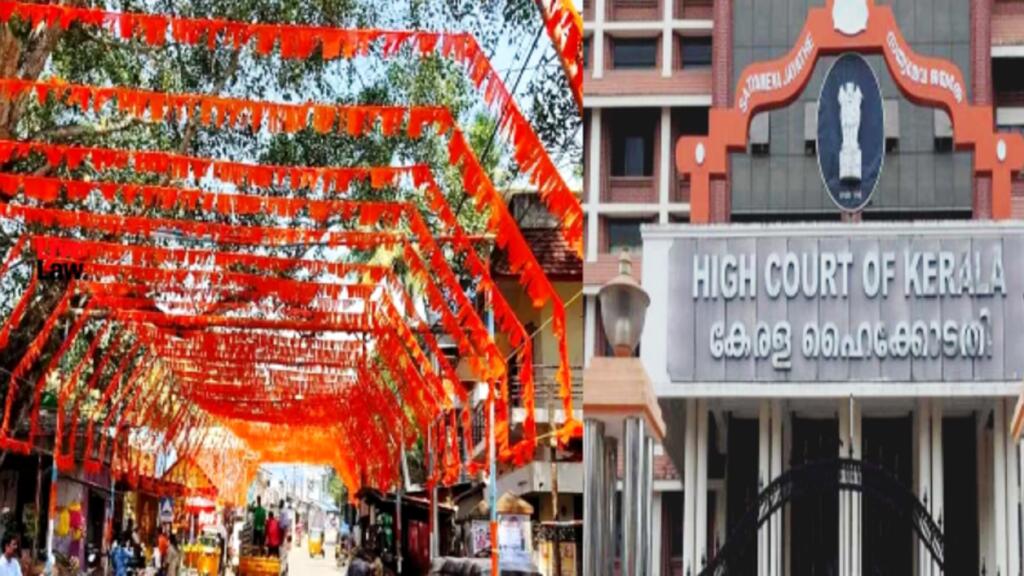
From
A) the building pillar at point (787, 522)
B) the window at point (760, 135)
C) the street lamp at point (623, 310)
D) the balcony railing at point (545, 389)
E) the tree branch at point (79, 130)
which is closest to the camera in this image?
the street lamp at point (623, 310)

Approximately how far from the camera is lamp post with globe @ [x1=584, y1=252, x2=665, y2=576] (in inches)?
174

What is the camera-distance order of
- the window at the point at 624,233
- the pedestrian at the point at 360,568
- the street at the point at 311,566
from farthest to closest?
1. the street at the point at 311,566
2. the pedestrian at the point at 360,568
3. the window at the point at 624,233

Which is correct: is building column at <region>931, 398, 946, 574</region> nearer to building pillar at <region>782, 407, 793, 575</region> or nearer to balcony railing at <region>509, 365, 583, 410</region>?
building pillar at <region>782, 407, 793, 575</region>

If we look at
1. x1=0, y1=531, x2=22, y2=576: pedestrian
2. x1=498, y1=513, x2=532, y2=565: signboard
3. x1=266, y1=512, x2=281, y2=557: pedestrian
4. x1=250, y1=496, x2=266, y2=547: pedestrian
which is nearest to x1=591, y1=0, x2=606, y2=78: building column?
x1=498, y1=513, x2=532, y2=565: signboard

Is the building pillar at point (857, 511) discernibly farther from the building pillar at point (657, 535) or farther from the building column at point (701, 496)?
the building pillar at point (657, 535)

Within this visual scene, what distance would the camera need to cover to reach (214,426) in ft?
85.9

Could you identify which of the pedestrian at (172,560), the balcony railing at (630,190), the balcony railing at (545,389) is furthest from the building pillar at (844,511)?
the pedestrian at (172,560)

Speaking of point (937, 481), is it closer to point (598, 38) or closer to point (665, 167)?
point (665, 167)

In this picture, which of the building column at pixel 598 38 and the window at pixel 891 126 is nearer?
the building column at pixel 598 38

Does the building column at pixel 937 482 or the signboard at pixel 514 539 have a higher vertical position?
the building column at pixel 937 482

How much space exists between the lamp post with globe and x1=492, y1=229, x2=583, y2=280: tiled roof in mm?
5246

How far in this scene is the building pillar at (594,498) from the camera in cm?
439

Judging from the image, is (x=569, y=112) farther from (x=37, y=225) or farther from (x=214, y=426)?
(x=214, y=426)

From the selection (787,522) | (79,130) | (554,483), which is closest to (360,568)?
(554,483)
